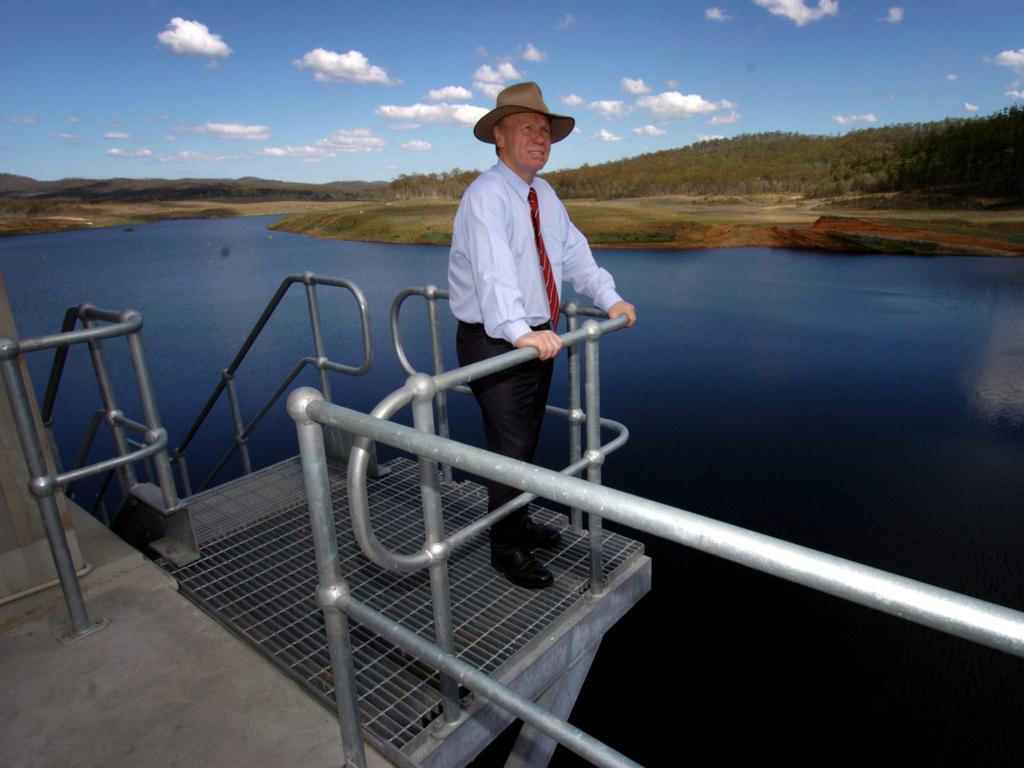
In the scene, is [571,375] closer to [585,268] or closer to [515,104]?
[585,268]

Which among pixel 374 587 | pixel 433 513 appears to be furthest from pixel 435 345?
pixel 433 513

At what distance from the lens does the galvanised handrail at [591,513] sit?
0.58m

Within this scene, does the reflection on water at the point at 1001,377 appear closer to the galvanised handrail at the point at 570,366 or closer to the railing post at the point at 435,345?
the galvanised handrail at the point at 570,366

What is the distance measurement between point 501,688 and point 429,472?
1.39ft

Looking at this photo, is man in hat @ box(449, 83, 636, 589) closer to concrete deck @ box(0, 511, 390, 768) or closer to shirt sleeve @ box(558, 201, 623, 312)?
shirt sleeve @ box(558, 201, 623, 312)

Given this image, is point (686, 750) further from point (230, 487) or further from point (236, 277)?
point (236, 277)

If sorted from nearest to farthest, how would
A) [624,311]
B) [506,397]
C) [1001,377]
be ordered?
[506,397] → [624,311] → [1001,377]

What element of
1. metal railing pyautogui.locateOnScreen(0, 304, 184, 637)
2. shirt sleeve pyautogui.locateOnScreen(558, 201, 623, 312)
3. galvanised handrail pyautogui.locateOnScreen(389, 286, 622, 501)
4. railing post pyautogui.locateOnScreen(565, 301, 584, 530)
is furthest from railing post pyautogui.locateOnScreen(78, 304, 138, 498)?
shirt sleeve pyautogui.locateOnScreen(558, 201, 623, 312)

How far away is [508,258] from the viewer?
6.43 ft

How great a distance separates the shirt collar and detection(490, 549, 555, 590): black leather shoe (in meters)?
1.32

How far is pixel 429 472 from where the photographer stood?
1278mm

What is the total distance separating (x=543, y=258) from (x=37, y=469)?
176 centimetres

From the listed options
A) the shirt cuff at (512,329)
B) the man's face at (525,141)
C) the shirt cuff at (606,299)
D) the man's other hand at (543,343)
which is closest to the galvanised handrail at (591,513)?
the man's other hand at (543,343)

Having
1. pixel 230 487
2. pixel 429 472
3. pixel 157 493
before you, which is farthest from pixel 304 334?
pixel 429 472
